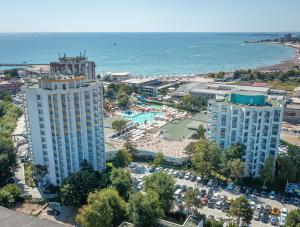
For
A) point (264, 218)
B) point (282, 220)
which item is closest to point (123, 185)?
point (264, 218)

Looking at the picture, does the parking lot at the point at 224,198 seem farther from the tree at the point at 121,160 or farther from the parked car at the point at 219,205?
the tree at the point at 121,160

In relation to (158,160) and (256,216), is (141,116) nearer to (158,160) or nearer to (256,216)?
(158,160)

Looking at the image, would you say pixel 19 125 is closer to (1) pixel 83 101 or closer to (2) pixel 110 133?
(2) pixel 110 133

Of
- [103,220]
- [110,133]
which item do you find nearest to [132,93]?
[110,133]

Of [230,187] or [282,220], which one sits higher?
[282,220]

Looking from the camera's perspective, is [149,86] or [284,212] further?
[149,86]
